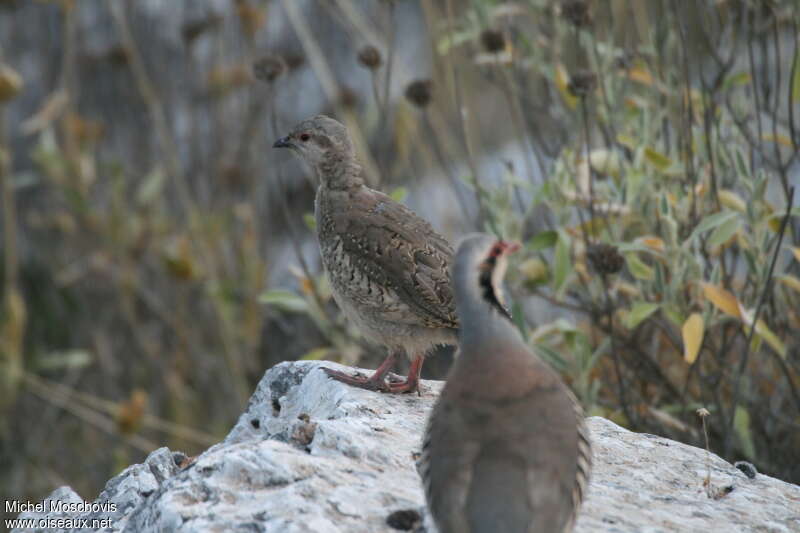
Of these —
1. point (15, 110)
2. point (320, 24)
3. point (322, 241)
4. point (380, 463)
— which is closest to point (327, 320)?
point (322, 241)

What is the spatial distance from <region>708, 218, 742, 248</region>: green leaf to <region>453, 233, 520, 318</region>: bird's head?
2.18 metres

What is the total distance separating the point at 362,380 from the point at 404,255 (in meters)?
0.60

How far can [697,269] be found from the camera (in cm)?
548

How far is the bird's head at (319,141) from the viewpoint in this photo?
5590mm

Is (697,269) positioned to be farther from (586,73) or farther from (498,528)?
(498,528)

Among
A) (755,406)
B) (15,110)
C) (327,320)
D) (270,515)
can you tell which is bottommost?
(755,406)

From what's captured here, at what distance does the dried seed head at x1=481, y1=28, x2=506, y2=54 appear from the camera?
20.6ft

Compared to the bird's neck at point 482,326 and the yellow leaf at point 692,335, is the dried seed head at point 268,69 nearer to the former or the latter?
the yellow leaf at point 692,335

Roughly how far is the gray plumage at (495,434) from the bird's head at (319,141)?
7.52ft

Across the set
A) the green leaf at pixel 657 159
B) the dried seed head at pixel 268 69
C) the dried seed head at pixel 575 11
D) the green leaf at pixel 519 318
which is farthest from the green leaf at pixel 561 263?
the dried seed head at pixel 268 69

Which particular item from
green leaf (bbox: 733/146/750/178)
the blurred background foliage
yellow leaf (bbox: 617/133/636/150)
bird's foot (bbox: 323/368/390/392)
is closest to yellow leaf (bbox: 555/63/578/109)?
the blurred background foliage

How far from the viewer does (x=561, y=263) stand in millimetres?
5664

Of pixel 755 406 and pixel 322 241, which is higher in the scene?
pixel 322 241

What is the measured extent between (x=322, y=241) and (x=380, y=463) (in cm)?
175
